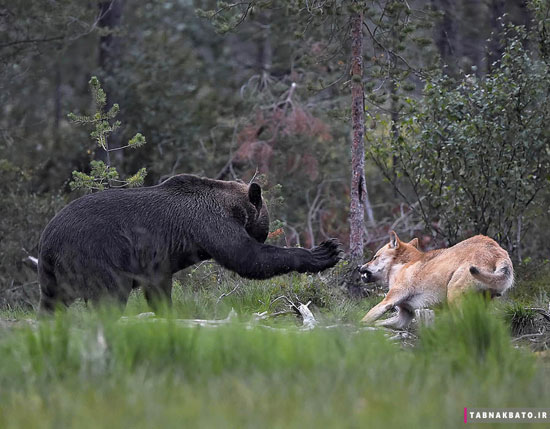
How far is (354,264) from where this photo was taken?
10.9m

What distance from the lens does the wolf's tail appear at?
7.15 meters

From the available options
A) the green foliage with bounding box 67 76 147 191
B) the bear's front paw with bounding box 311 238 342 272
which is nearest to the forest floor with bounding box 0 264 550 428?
the bear's front paw with bounding box 311 238 342 272

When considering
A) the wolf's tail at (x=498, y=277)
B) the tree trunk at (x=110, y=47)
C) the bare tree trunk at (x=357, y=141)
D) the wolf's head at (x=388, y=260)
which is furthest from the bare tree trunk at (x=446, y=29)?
the wolf's tail at (x=498, y=277)

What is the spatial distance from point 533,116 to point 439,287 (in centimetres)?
409

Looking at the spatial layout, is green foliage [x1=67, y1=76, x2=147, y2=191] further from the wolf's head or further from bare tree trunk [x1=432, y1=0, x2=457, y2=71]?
bare tree trunk [x1=432, y1=0, x2=457, y2=71]

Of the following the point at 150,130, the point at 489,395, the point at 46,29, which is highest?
the point at 46,29

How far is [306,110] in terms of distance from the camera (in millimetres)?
18609

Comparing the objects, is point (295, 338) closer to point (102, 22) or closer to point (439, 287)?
point (439, 287)

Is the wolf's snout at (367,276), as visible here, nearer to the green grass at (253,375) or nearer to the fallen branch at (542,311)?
the fallen branch at (542,311)

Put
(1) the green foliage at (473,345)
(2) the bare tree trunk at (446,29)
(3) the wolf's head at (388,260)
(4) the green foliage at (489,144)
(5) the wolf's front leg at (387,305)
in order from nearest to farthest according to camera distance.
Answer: (1) the green foliage at (473,345) < (5) the wolf's front leg at (387,305) < (3) the wolf's head at (388,260) < (4) the green foliage at (489,144) < (2) the bare tree trunk at (446,29)

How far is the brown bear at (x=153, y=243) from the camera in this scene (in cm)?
745

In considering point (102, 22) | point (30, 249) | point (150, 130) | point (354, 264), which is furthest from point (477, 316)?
point (102, 22)

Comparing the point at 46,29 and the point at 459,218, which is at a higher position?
the point at 46,29

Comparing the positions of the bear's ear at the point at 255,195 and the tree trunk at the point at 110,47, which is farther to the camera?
the tree trunk at the point at 110,47
